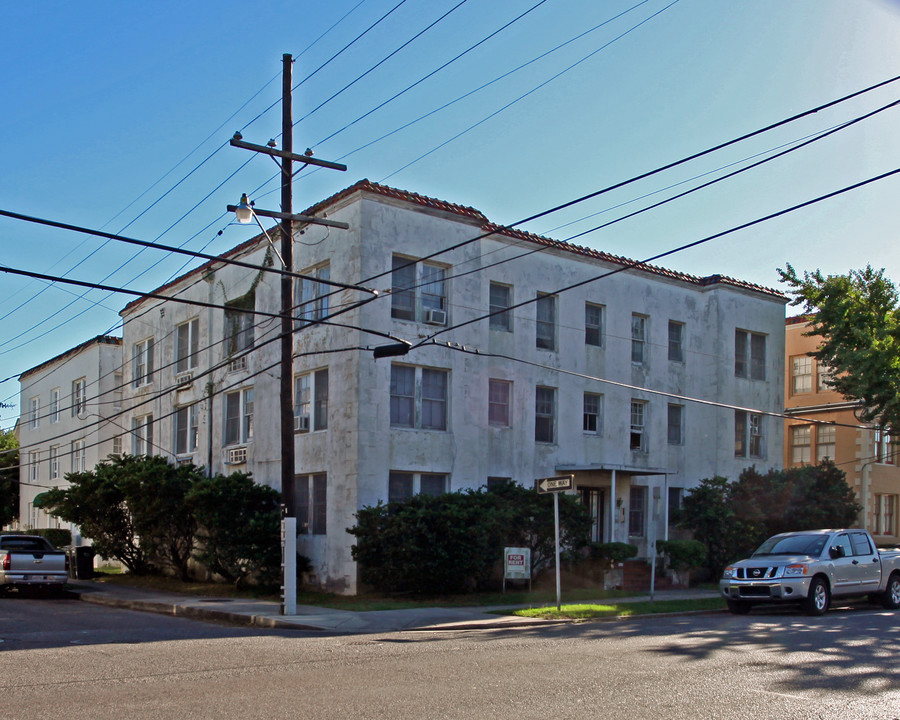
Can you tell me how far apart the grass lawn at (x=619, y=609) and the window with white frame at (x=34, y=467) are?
105 ft

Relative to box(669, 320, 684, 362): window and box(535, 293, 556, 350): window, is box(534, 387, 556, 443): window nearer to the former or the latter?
box(535, 293, 556, 350): window

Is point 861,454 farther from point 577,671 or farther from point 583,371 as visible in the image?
point 577,671

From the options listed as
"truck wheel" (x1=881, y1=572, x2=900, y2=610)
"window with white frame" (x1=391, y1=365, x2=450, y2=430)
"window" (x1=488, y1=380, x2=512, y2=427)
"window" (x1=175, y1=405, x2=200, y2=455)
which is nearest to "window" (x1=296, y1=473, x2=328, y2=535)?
"window with white frame" (x1=391, y1=365, x2=450, y2=430)

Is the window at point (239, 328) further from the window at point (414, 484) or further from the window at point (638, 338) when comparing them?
the window at point (638, 338)

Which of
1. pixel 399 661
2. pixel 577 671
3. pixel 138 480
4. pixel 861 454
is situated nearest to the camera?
pixel 577 671

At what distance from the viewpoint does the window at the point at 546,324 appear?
85.3 ft

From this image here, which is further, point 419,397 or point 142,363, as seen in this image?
point 142,363

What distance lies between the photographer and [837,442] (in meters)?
37.1

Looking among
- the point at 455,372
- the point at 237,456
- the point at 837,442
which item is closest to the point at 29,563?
the point at 237,456

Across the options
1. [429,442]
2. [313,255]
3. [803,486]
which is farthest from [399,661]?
[803,486]

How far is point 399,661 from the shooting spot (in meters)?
11.5

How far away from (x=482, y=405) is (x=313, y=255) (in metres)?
5.84

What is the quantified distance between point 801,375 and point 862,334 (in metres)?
12.1

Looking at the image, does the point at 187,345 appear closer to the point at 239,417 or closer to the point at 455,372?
the point at 239,417
